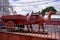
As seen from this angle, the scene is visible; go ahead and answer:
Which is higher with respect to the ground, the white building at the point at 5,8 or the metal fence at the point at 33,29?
the white building at the point at 5,8

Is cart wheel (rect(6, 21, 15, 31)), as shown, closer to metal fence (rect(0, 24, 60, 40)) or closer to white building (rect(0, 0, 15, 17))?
metal fence (rect(0, 24, 60, 40))

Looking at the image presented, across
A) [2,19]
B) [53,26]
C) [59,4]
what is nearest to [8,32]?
[2,19]

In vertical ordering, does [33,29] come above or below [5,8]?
below

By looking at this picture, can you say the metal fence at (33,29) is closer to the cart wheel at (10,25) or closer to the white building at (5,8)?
the cart wheel at (10,25)

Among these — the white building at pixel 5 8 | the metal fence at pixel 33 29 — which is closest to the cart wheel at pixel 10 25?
the metal fence at pixel 33 29

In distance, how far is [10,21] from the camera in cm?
163

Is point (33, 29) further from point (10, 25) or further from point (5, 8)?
point (5, 8)

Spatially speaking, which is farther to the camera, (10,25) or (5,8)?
(5,8)

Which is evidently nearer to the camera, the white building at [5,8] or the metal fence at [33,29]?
the metal fence at [33,29]

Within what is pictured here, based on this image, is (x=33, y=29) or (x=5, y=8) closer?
(x=33, y=29)

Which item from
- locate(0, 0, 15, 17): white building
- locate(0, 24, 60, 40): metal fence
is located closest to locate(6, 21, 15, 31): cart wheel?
locate(0, 24, 60, 40): metal fence

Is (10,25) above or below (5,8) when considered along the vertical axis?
below

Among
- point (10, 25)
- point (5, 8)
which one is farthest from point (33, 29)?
point (5, 8)

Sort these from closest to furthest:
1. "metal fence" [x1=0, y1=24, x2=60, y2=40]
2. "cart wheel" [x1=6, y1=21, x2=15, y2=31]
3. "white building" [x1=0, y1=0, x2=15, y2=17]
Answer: "metal fence" [x1=0, y1=24, x2=60, y2=40]
"cart wheel" [x1=6, y1=21, x2=15, y2=31]
"white building" [x1=0, y1=0, x2=15, y2=17]
